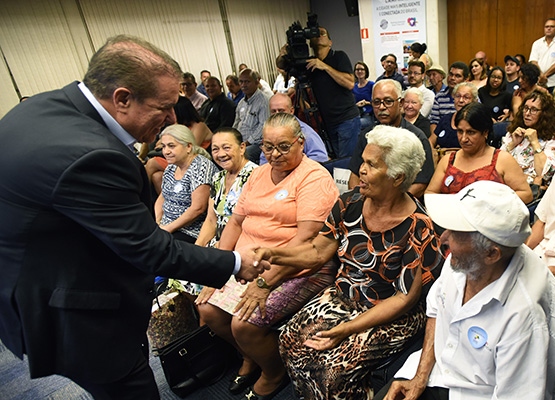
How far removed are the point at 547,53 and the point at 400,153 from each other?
18.5 feet

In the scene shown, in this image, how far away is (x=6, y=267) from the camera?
1116 millimetres

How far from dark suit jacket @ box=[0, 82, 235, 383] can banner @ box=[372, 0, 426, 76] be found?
7.45 metres

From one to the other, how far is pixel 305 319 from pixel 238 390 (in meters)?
0.71

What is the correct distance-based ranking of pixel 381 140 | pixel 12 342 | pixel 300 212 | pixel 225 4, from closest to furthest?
1. pixel 12 342
2. pixel 381 140
3. pixel 300 212
4. pixel 225 4

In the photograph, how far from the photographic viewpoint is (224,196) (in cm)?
255

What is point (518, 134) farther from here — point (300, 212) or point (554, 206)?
point (300, 212)

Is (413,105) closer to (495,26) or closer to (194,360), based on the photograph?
(194,360)

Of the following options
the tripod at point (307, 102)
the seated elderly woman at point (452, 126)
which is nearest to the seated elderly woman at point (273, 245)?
the tripod at point (307, 102)

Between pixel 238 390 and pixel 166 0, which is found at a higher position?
pixel 166 0

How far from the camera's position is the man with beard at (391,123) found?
2502 millimetres

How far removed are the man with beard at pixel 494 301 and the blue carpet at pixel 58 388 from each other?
112 cm

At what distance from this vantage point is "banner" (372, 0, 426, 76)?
713 centimetres

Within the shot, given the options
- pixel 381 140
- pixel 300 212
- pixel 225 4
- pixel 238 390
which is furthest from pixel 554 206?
pixel 225 4

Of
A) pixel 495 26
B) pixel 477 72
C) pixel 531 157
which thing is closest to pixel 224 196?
pixel 531 157
